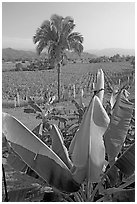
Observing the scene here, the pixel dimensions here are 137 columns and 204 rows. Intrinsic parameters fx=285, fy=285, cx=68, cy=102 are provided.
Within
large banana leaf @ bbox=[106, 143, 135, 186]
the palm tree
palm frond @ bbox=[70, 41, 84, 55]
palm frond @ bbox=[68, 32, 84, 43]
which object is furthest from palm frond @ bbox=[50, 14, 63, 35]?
large banana leaf @ bbox=[106, 143, 135, 186]

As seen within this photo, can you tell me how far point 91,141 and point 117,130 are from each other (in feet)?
0.59

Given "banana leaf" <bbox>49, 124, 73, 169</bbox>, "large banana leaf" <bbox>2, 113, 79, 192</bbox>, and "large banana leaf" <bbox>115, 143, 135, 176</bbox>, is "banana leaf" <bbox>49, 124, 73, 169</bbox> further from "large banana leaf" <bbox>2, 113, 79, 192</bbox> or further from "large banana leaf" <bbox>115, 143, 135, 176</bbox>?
"large banana leaf" <bbox>115, 143, 135, 176</bbox>

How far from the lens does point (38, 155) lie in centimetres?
85

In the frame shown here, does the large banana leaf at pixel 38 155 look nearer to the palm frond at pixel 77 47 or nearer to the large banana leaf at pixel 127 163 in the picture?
the large banana leaf at pixel 127 163

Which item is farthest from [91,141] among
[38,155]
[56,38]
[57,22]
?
[57,22]

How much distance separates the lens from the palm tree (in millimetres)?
7855

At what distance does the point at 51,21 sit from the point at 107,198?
7570 mm

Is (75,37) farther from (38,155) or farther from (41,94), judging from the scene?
(38,155)

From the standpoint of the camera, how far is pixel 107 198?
90 cm

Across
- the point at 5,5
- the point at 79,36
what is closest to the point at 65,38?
the point at 79,36

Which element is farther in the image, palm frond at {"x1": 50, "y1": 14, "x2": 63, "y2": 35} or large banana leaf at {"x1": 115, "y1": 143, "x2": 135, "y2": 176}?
→ palm frond at {"x1": 50, "y1": 14, "x2": 63, "y2": 35}

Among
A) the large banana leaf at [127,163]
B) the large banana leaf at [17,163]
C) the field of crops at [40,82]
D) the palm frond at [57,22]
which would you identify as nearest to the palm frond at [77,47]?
the palm frond at [57,22]

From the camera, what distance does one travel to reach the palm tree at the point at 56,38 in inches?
309

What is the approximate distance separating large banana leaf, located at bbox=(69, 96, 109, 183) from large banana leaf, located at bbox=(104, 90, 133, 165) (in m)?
0.10
